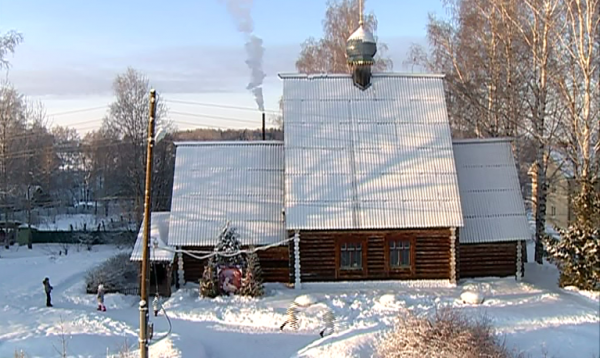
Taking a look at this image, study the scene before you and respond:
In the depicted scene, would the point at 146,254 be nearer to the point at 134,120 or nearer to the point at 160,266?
the point at 160,266

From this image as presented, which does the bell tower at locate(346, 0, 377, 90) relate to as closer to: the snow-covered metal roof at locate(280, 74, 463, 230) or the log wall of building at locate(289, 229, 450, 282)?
the snow-covered metal roof at locate(280, 74, 463, 230)

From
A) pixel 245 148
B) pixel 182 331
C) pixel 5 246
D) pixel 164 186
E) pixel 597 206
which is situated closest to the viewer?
pixel 182 331

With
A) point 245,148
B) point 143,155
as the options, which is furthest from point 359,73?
point 143,155

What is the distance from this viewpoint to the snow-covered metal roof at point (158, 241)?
16.4 meters

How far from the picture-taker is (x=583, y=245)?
51.8 feet

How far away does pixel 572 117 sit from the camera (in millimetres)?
17797

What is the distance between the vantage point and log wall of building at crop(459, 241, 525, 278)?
17.6 m

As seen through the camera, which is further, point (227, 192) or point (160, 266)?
point (227, 192)

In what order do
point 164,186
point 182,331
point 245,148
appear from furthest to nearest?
point 164,186 → point 245,148 → point 182,331

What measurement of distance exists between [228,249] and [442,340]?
7779mm

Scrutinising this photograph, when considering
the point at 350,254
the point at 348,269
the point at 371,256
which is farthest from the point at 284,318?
the point at 371,256

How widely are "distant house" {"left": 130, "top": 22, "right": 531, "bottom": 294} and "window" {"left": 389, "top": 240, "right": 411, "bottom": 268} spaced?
0.03 m

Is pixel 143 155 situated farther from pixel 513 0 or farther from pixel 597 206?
pixel 597 206

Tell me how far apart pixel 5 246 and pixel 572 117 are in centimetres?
2573
